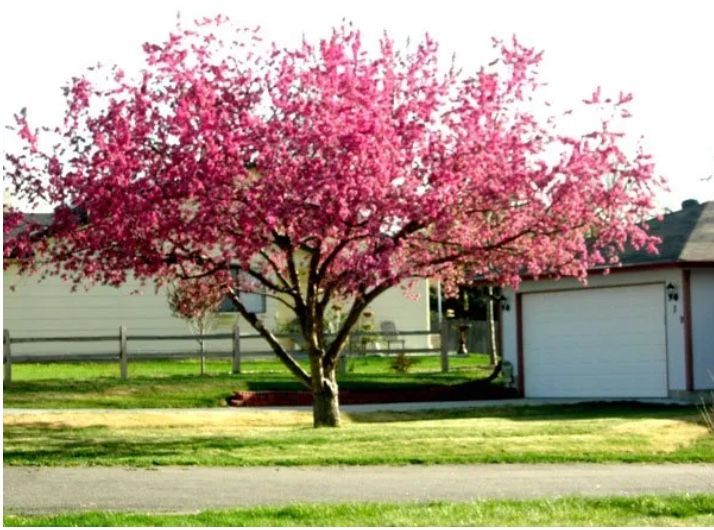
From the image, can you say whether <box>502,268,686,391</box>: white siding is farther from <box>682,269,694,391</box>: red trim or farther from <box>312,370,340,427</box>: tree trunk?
<box>312,370,340,427</box>: tree trunk

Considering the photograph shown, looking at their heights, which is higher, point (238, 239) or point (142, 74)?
point (142, 74)

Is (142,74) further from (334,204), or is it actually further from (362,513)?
(362,513)

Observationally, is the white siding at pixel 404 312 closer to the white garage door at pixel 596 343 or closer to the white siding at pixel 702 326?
the white garage door at pixel 596 343

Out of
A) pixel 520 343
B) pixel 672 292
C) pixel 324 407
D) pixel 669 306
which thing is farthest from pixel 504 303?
pixel 324 407

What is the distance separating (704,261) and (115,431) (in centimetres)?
1103

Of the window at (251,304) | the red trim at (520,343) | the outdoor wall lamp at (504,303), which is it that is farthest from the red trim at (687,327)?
the window at (251,304)

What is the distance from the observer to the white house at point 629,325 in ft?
85.8

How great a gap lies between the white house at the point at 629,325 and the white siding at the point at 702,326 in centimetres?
2

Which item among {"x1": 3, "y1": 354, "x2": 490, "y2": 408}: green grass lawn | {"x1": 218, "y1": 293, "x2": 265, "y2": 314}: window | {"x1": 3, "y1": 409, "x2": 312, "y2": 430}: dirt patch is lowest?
{"x1": 3, "y1": 409, "x2": 312, "y2": 430}: dirt patch

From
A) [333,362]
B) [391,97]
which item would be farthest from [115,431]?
[391,97]

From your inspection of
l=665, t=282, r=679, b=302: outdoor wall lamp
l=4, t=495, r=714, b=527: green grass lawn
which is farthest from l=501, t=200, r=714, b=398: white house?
l=4, t=495, r=714, b=527: green grass lawn

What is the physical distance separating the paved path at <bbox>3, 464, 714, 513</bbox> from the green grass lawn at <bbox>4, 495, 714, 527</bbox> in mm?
911

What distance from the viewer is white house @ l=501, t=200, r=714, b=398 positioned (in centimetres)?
2614

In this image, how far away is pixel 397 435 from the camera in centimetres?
1950
